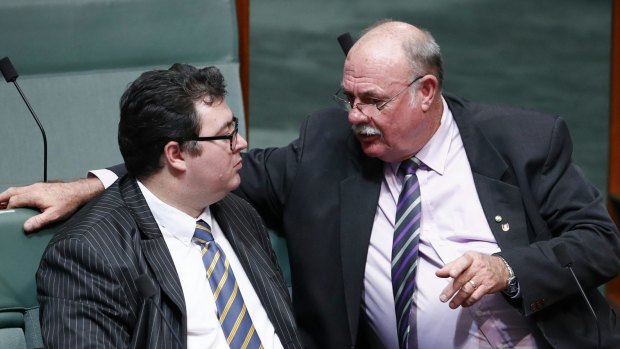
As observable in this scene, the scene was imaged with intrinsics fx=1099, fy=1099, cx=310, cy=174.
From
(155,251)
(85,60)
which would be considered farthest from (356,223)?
(85,60)

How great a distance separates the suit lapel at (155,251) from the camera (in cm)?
188

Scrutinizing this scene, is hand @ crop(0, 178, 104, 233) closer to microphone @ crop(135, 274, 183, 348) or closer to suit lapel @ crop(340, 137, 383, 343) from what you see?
microphone @ crop(135, 274, 183, 348)

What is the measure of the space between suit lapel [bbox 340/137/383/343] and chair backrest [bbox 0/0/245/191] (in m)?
0.64

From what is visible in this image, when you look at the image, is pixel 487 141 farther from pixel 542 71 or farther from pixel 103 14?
pixel 542 71

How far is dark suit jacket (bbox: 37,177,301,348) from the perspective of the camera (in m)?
1.80

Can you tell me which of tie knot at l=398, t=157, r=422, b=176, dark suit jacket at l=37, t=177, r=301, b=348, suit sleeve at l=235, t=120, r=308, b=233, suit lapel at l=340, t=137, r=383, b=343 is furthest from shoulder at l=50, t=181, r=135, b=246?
tie knot at l=398, t=157, r=422, b=176

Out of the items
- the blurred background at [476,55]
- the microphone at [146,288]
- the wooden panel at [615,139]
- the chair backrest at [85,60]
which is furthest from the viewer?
the blurred background at [476,55]

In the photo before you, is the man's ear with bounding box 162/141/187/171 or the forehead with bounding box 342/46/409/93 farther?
the forehead with bounding box 342/46/409/93

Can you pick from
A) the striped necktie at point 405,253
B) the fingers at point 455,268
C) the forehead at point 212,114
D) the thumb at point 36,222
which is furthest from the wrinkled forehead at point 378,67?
the thumb at point 36,222

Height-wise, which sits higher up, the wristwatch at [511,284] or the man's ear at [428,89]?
the man's ear at [428,89]

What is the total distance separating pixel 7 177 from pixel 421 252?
109 centimetres

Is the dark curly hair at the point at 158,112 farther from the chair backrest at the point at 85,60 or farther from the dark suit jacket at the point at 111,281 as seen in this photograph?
the chair backrest at the point at 85,60

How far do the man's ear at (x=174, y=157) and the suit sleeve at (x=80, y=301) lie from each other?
23cm

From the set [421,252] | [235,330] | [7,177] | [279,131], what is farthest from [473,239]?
[279,131]
